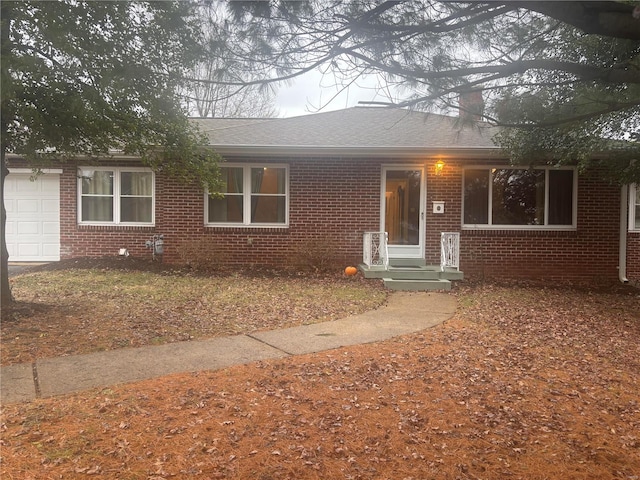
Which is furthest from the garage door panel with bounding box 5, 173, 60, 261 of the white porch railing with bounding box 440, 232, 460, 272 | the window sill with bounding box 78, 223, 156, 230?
the white porch railing with bounding box 440, 232, 460, 272

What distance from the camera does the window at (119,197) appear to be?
11.5 meters

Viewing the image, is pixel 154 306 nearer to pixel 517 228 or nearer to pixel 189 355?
pixel 189 355

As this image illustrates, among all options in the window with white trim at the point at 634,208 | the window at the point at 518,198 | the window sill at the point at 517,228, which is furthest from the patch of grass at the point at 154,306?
the window with white trim at the point at 634,208

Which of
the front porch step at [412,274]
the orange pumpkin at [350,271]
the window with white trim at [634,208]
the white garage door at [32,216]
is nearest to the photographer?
the front porch step at [412,274]

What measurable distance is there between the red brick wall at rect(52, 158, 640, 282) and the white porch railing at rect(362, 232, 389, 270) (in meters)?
0.30

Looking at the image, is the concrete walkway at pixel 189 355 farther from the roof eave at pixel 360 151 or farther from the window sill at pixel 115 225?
the window sill at pixel 115 225

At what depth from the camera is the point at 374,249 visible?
433 inches

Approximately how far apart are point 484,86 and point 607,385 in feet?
9.64

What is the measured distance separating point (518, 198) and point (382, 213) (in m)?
3.20

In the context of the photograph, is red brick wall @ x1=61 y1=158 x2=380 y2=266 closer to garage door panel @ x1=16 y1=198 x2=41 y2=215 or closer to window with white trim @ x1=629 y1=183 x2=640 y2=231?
garage door panel @ x1=16 y1=198 x2=41 y2=215

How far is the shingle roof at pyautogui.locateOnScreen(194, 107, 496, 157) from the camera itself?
34.7 ft

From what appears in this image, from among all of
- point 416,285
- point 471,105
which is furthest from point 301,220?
point 471,105

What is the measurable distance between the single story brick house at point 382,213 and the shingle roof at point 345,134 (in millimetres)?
93

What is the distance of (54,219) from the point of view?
39.0 feet
